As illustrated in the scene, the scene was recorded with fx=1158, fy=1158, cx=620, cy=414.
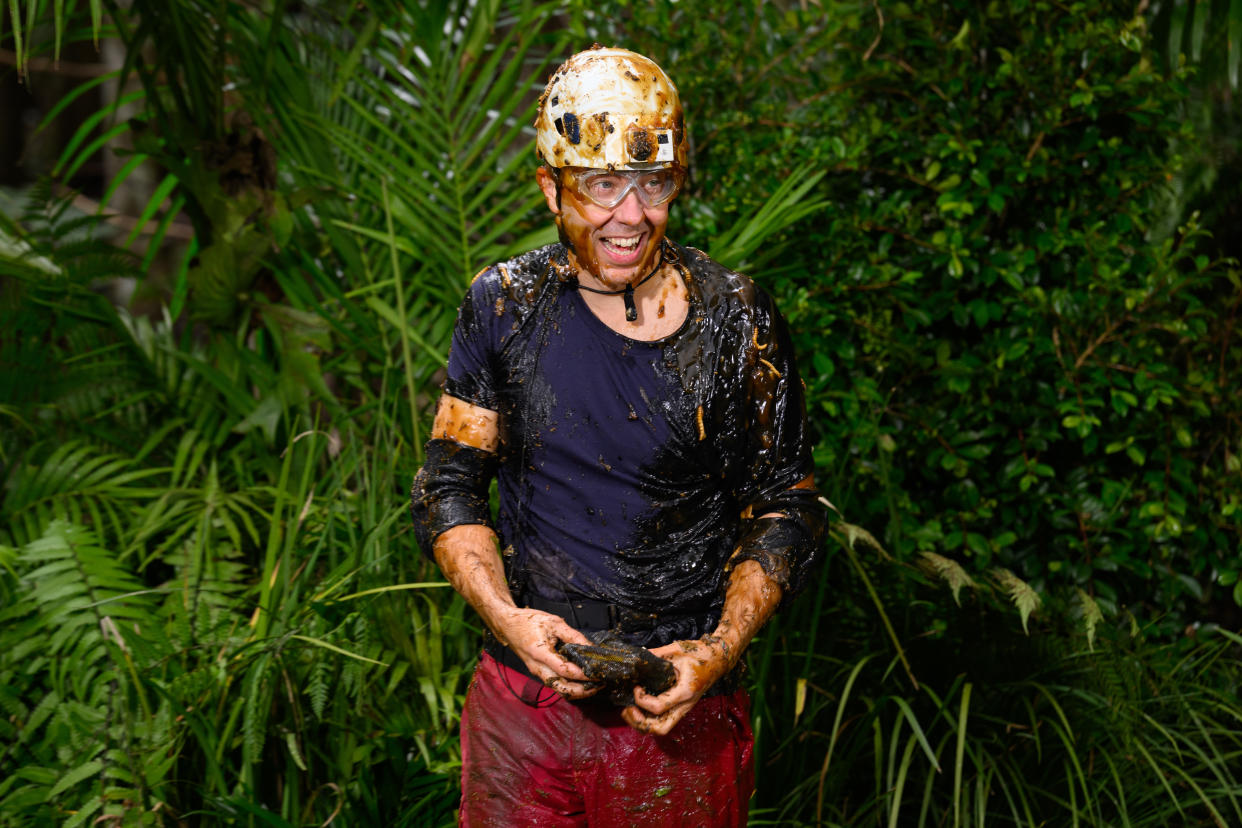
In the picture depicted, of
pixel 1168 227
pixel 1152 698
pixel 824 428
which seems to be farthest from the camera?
pixel 1168 227

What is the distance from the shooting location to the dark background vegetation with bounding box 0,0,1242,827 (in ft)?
7.20

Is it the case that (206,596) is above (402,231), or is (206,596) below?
below

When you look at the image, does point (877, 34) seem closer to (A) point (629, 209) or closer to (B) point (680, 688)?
(A) point (629, 209)

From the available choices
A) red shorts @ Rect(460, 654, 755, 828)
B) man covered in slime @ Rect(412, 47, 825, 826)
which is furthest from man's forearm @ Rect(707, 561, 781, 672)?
red shorts @ Rect(460, 654, 755, 828)

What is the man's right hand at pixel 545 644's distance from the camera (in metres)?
1.33

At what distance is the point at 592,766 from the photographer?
4.73 feet

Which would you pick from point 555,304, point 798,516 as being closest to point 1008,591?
point 798,516

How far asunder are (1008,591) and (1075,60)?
3.92ft

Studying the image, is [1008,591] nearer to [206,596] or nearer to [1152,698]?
[1152,698]

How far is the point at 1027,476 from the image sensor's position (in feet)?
8.32

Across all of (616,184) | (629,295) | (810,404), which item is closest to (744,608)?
(629,295)

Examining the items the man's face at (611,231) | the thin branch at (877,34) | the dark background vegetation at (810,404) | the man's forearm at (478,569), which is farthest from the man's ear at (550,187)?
the thin branch at (877,34)

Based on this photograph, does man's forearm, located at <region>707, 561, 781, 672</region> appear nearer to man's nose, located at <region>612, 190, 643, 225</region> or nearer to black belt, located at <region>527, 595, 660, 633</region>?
black belt, located at <region>527, 595, 660, 633</region>

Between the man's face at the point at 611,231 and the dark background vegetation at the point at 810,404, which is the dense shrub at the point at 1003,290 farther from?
the man's face at the point at 611,231
